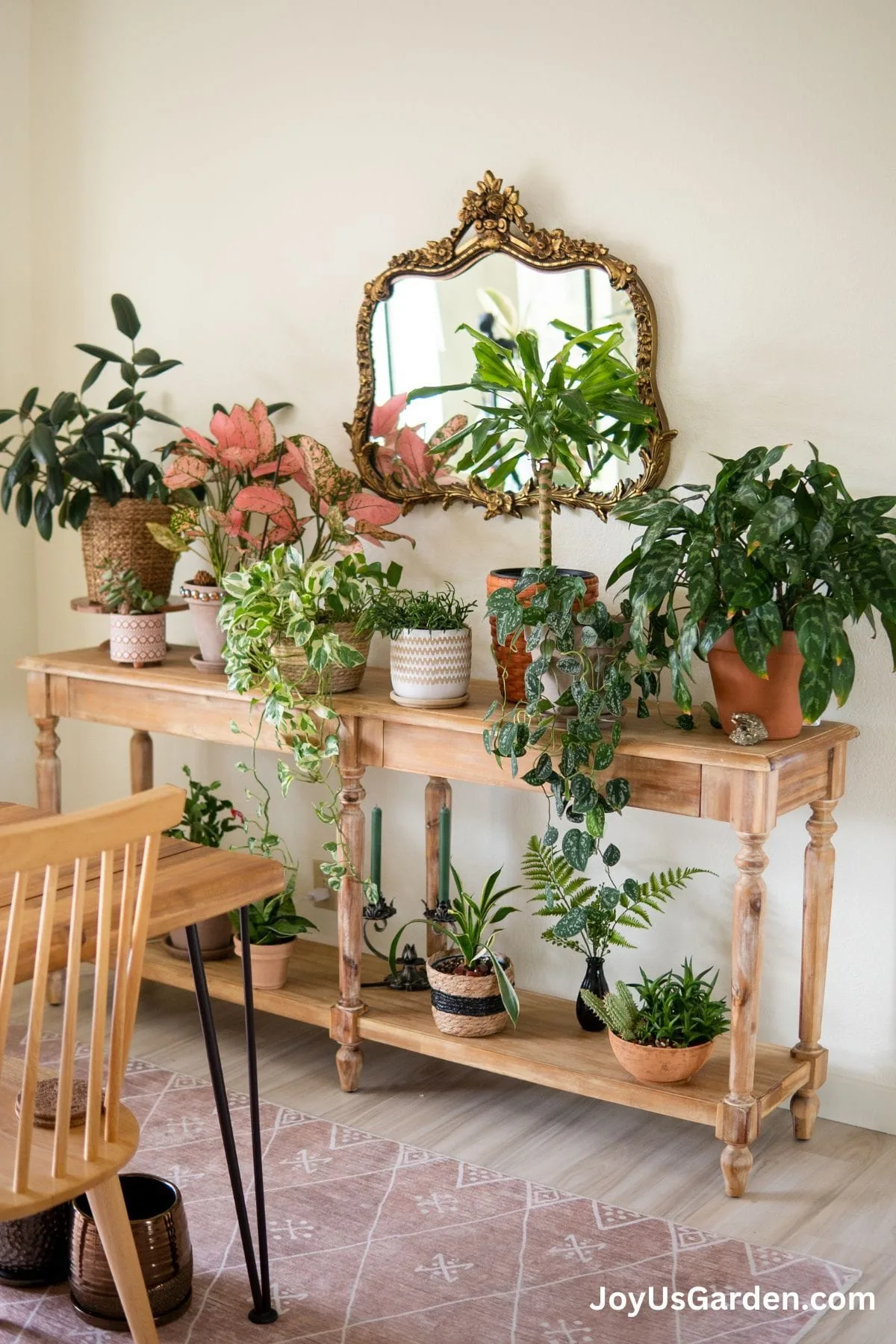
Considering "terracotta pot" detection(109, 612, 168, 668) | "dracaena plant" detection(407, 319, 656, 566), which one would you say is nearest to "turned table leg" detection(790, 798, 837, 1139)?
"dracaena plant" detection(407, 319, 656, 566)

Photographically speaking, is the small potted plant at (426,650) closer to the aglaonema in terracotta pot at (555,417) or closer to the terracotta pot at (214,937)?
the aglaonema in terracotta pot at (555,417)

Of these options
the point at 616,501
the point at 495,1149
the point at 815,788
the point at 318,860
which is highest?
the point at 616,501

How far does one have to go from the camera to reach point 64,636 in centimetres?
396

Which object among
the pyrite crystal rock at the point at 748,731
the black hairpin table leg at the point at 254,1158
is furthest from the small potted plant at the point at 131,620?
the pyrite crystal rock at the point at 748,731

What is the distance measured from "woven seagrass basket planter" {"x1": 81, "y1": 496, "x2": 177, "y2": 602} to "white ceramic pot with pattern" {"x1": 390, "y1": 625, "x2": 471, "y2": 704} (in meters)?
0.86

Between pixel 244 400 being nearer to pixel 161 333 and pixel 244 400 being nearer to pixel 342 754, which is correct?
pixel 161 333

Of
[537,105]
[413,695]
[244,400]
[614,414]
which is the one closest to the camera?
[614,414]

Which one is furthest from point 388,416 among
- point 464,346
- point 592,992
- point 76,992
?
point 76,992

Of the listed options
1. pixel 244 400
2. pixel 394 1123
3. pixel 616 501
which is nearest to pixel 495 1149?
pixel 394 1123

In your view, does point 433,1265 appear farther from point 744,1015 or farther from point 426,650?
point 426,650

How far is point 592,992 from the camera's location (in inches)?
112

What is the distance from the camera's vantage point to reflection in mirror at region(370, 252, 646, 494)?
2.87m

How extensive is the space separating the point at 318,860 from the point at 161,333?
1.46m

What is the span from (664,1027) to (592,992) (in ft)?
0.88
